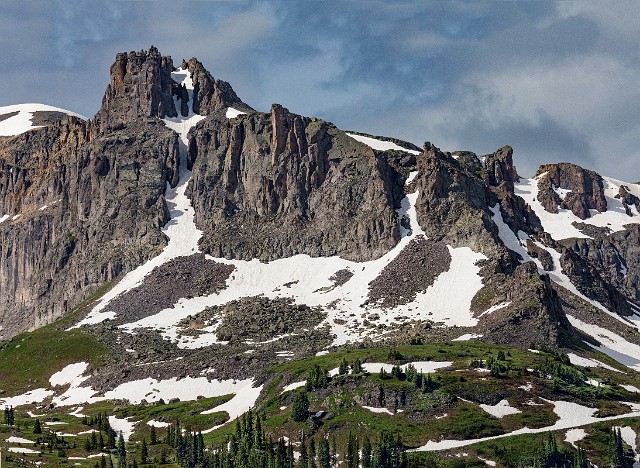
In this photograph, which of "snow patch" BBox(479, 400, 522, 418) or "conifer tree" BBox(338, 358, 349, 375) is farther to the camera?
"conifer tree" BBox(338, 358, 349, 375)

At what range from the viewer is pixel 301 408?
160 m

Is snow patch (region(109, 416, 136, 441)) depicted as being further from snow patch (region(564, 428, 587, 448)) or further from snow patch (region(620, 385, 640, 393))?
snow patch (region(620, 385, 640, 393))

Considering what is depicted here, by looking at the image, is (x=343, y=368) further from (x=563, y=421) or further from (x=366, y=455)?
(x=563, y=421)

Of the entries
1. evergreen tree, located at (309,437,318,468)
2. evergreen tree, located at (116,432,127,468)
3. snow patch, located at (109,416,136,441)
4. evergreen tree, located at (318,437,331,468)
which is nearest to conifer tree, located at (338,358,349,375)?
evergreen tree, located at (309,437,318,468)

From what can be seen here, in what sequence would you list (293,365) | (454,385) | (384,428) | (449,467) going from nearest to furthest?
(449,467) < (384,428) < (454,385) < (293,365)

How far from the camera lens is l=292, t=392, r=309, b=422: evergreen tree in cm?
15912

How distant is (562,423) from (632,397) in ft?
81.6

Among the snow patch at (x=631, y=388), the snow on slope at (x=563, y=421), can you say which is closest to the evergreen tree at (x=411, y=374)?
the snow on slope at (x=563, y=421)

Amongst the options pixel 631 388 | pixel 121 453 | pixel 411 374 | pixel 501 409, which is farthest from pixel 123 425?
pixel 631 388

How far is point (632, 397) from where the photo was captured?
17175 cm

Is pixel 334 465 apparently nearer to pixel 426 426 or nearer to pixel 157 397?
pixel 426 426

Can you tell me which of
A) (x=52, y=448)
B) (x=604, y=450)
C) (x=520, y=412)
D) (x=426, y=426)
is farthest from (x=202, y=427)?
(x=604, y=450)

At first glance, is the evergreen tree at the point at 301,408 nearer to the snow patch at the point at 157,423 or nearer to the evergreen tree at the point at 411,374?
the evergreen tree at the point at 411,374

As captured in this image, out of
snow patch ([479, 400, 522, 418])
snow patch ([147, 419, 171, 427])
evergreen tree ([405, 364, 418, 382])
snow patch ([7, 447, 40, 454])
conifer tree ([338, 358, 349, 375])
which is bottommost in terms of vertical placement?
snow patch ([7, 447, 40, 454])
